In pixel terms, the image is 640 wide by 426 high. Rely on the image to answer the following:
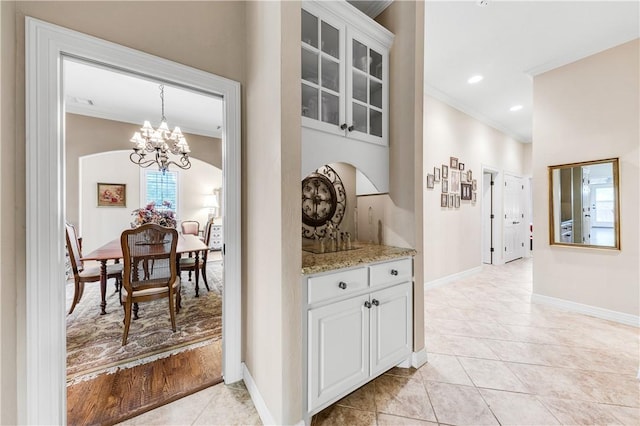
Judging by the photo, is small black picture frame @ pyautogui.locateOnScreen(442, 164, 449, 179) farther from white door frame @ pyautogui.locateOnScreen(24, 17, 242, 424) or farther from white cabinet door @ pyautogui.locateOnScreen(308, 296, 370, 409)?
white door frame @ pyautogui.locateOnScreen(24, 17, 242, 424)

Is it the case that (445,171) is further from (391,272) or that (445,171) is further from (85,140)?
(85,140)

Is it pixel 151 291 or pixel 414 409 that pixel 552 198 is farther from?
pixel 151 291

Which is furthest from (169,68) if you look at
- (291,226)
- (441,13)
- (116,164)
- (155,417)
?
(116,164)

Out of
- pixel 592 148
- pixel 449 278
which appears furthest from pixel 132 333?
pixel 592 148

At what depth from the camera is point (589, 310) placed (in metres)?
2.84

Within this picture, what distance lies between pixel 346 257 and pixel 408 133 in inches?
42.8

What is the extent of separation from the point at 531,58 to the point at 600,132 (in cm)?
115

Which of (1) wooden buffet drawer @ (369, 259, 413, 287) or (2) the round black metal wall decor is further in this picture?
(2) the round black metal wall decor

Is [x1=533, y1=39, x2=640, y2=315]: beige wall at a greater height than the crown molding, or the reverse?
the crown molding

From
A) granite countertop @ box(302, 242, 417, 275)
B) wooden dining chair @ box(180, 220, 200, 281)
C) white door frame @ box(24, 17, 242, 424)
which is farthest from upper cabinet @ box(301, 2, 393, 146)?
wooden dining chair @ box(180, 220, 200, 281)

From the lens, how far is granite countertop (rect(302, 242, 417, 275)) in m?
1.38

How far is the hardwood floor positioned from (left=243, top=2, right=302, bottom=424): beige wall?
0.63m

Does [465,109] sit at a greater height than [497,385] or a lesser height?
greater

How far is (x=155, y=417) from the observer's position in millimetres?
1455
